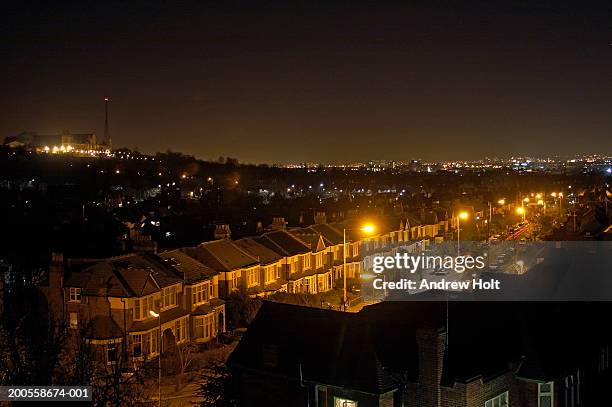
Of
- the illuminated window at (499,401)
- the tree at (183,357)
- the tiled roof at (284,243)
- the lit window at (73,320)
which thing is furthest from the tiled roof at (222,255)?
the illuminated window at (499,401)

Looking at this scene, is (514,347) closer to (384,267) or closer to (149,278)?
(149,278)

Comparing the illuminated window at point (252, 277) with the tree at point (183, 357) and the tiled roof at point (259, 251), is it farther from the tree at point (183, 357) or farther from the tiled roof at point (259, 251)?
the tree at point (183, 357)

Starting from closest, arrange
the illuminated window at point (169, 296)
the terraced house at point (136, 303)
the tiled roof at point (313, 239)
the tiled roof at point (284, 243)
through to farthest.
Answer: the terraced house at point (136, 303)
the illuminated window at point (169, 296)
the tiled roof at point (284, 243)
the tiled roof at point (313, 239)

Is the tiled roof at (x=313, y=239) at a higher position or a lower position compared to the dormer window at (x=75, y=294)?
higher

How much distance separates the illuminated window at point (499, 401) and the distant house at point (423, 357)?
26 millimetres

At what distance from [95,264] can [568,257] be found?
65.1 feet

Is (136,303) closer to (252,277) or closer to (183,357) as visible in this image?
(183,357)

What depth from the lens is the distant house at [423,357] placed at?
14602mm

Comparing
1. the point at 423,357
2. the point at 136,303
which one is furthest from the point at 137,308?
the point at 423,357

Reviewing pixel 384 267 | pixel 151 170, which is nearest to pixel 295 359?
pixel 384 267

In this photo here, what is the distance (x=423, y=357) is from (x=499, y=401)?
84.5 inches

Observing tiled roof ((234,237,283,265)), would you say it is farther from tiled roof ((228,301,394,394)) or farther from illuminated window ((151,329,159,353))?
tiled roof ((228,301,394,394))

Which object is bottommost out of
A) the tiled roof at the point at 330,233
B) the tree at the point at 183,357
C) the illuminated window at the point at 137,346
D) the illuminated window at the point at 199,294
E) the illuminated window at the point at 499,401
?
the tree at the point at 183,357

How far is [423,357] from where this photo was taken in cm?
1453
